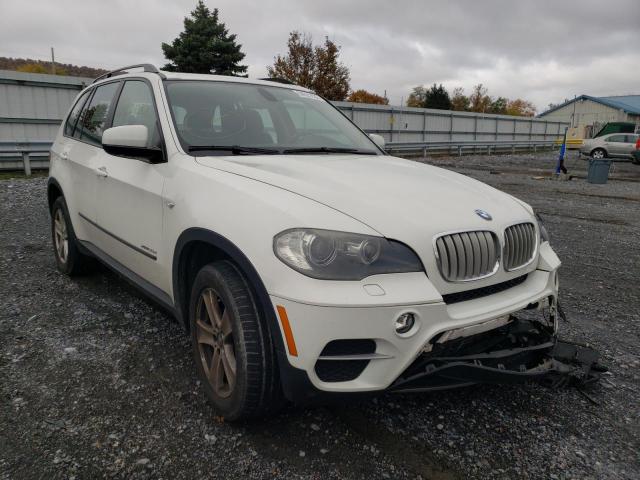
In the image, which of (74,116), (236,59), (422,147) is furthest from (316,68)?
(74,116)

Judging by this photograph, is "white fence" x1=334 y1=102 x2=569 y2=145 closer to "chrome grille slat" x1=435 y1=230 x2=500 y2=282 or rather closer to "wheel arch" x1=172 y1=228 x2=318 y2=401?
"wheel arch" x1=172 y1=228 x2=318 y2=401

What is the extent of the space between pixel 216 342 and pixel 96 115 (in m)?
2.60

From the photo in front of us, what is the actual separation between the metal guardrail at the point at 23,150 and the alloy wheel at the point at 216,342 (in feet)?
38.4

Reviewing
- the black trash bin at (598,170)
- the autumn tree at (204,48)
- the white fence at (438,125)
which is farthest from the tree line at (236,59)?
the black trash bin at (598,170)

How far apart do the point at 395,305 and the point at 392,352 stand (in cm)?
20

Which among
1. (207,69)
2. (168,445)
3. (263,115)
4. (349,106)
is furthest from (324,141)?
(207,69)

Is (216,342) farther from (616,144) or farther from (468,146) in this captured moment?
(616,144)

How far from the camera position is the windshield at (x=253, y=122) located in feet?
10.2

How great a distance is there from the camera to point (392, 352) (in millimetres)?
2033

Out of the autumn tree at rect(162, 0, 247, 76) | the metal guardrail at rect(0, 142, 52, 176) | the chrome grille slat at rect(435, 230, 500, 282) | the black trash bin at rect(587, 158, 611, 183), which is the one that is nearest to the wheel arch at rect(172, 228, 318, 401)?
the chrome grille slat at rect(435, 230, 500, 282)

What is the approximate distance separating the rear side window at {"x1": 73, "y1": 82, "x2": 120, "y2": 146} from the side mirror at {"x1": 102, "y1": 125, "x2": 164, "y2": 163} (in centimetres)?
100

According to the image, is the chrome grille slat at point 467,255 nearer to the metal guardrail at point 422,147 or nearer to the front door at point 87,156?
the front door at point 87,156

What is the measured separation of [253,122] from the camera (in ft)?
11.1

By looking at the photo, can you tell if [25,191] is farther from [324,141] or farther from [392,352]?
[392,352]
